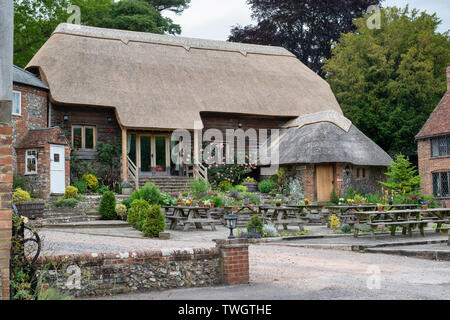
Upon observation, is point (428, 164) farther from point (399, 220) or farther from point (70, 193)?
point (70, 193)

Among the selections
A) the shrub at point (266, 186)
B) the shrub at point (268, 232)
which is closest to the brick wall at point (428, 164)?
the shrub at point (266, 186)

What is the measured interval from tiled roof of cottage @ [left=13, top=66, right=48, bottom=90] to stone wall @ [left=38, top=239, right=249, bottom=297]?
54.2 feet

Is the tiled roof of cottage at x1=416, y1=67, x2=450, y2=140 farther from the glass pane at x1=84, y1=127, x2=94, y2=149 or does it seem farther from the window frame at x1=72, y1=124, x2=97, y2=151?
the glass pane at x1=84, y1=127, x2=94, y2=149

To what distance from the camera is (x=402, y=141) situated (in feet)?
106

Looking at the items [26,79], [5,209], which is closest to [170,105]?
[26,79]

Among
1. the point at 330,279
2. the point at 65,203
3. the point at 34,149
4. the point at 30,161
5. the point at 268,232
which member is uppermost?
the point at 34,149

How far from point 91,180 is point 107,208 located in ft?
16.5

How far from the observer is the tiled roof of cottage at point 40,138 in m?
20.4

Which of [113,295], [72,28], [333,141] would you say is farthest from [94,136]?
[113,295]

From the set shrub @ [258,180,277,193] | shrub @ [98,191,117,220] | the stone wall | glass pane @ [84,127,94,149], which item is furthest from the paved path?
glass pane @ [84,127,94,149]

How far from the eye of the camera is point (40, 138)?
20562 millimetres

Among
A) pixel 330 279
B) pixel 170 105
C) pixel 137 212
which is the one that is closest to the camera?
pixel 330 279
